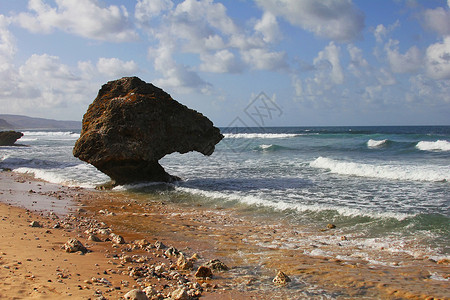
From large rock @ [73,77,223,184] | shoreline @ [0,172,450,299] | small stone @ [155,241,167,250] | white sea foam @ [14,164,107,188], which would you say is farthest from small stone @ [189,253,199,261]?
white sea foam @ [14,164,107,188]

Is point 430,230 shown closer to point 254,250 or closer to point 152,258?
point 254,250

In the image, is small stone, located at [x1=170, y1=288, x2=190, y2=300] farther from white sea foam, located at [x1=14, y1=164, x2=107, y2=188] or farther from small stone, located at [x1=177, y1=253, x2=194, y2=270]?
white sea foam, located at [x1=14, y1=164, x2=107, y2=188]

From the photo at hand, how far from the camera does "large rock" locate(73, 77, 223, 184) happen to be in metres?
11.7

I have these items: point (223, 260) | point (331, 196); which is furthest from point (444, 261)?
point (331, 196)

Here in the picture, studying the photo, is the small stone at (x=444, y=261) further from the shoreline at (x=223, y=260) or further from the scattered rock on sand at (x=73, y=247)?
the scattered rock on sand at (x=73, y=247)

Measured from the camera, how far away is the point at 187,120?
12914 millimetres

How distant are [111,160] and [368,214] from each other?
8231 mm

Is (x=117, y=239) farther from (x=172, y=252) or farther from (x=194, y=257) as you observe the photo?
(x=194, y=257)

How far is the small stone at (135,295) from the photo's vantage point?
371 centimetres

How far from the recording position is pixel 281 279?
4.57m

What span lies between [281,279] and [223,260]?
116cm

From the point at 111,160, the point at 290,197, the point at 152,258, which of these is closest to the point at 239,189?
the point at 290,197

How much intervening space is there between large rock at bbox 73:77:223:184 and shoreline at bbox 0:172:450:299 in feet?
9.64

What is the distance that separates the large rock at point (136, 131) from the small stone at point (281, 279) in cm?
814
